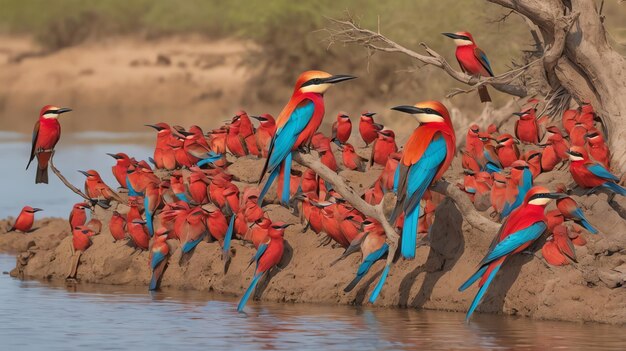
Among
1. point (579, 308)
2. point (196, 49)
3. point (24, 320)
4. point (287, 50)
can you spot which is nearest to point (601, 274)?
point (579, 308)

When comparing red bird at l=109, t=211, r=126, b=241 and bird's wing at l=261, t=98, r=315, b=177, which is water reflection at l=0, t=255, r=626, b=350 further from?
red bird at l=109, t=211, r=126, b=241

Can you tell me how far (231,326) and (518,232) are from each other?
2834 mm

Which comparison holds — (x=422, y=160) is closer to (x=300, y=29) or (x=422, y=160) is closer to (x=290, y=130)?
(x=290, y=130)

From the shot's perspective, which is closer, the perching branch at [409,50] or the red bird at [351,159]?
the perching branch at [409,50]

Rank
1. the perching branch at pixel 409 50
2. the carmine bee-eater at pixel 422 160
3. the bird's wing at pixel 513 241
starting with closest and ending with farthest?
1. the bird's wing at pixel 513 241
2. the carmine bee-eater at pixel 422 160
3. the perching branch at pixel 409 50

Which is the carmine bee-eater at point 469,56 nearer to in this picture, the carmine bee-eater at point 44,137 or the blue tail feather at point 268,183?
the blue tail feather at point 268,183

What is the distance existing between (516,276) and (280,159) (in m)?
2.72

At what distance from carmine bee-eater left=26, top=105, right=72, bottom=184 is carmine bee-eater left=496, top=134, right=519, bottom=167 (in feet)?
19.0

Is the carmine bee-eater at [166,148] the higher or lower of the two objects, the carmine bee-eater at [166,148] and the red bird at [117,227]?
the higher

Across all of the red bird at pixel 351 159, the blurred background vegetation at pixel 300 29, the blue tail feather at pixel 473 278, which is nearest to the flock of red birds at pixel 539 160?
the blue tail feather at pixel 473 278

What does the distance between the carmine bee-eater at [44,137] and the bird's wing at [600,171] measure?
7412 millimetres

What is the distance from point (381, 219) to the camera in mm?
15664

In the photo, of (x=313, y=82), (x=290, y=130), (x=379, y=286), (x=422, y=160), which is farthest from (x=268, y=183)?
(x=422, y=160)

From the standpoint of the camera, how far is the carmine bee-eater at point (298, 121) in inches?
627
